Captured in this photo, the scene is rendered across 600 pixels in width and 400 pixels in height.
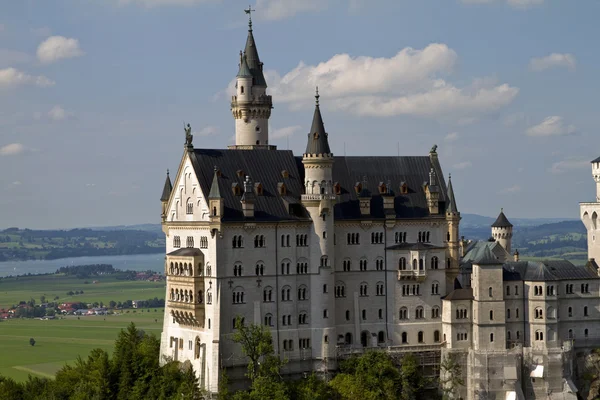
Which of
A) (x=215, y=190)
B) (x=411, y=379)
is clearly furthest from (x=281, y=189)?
(x=411, y=379)

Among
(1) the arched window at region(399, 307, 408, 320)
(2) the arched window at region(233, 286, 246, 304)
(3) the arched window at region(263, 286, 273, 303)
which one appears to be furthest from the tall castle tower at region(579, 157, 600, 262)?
(2) the arched window at region(233, 286, 246, 304)

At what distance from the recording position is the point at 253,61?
5492 inches

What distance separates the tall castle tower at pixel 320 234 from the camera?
126 meters

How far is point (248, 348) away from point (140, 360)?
46.8 feet

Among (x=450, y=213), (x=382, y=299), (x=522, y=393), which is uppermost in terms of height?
(x=450, y=213)

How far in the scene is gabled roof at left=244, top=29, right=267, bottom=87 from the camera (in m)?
139

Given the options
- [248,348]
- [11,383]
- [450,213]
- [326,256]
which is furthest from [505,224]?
[11,383]

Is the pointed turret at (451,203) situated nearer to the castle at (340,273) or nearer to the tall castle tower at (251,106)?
the castle at (340,273)

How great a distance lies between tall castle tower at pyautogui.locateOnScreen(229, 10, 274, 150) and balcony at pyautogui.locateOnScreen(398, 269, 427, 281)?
826 inches

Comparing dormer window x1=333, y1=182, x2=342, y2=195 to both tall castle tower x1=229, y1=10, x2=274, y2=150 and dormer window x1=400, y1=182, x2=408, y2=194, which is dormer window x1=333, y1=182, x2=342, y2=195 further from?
tall castle tower x1=229, y1=10, x2=274, y2=150

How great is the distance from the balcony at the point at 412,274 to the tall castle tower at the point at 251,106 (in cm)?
2097

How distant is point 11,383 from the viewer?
129 meters

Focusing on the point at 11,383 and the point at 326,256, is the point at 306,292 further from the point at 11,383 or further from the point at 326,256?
the point at 11,383

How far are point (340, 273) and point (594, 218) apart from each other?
112 feet
